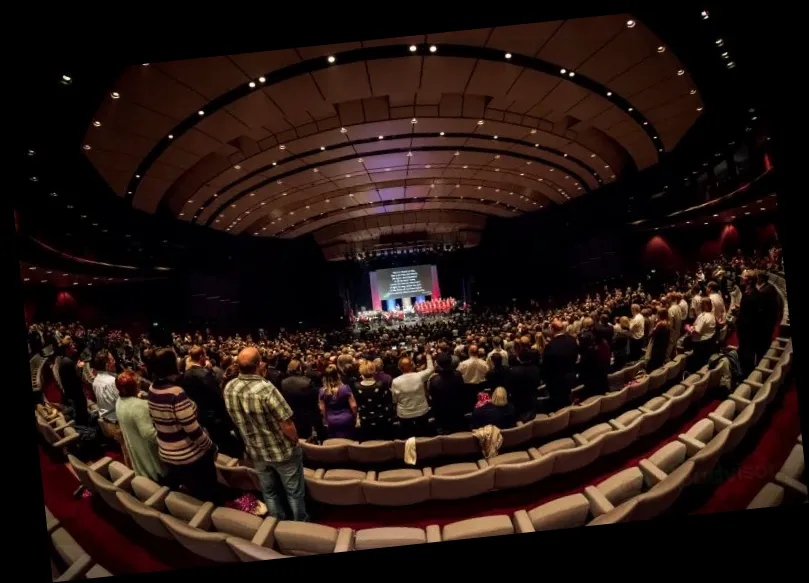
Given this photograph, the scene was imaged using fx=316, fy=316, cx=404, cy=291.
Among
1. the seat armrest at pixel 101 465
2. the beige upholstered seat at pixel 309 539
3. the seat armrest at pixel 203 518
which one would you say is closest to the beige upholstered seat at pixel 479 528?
the beige upholstered seat at pixel 309 539

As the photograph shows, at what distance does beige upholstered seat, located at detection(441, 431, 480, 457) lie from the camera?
3.33m

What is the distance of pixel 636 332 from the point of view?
5.11 m

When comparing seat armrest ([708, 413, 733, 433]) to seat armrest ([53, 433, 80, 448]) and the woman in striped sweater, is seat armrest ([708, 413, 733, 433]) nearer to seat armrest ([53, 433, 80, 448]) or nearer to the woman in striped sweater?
the woman in striped sweater

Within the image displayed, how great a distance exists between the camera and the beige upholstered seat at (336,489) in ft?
8.59

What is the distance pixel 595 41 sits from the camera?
3.66 metres

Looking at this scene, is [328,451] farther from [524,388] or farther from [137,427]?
[524,388]

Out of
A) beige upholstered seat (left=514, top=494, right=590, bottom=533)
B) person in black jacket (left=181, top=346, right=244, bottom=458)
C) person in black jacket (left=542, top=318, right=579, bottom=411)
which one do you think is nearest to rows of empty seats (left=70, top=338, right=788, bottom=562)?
beige upholstered seat (left=514, top=494, right=590, bottom=533)

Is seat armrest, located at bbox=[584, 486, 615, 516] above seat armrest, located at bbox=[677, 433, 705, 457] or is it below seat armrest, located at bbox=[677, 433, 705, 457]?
below

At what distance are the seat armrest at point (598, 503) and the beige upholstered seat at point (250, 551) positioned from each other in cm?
212

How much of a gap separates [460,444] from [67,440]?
396cm

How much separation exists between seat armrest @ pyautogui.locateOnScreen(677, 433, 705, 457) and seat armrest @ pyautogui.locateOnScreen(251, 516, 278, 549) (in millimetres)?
3366

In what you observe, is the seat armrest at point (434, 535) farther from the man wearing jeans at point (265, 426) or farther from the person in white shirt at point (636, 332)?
the person in white shirt at point (636, 332)

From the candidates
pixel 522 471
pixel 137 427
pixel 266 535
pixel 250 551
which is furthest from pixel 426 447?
pixel 137 427

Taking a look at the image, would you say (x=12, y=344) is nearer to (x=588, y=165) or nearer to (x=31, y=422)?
(x=31, y=422)
